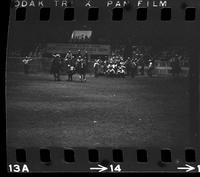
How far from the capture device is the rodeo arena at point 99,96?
2422 millimetres

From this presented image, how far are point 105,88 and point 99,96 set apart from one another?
6 centimetres

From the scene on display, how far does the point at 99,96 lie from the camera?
95.5 inches

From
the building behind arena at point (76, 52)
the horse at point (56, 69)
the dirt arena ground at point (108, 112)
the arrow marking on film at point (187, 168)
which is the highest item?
the building behind arena at point (76, 52)

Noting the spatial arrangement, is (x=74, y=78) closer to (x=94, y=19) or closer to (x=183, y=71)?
(x=94, y=19)

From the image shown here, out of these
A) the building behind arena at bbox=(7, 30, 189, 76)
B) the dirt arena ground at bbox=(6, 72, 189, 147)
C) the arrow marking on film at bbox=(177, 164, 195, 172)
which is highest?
the building behind arena at bbox=(7, 30, 189, 76)

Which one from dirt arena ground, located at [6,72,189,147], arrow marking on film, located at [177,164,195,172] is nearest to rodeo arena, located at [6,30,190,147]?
dirt arena ground, located at [6,72,189,147]

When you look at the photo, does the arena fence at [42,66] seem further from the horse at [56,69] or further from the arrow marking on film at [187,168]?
the arrow marking on film at [187,168]

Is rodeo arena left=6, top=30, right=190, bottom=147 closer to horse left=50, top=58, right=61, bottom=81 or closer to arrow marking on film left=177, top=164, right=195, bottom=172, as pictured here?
horse left=50, top=58, right=61, bottom=81

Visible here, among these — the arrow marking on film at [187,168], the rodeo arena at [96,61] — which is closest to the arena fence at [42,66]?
the rodeo arena at [96,61]

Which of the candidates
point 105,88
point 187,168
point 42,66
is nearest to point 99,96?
point 105,88

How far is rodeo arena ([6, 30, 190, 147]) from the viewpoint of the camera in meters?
2.42

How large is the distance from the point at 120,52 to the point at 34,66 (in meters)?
0.51
